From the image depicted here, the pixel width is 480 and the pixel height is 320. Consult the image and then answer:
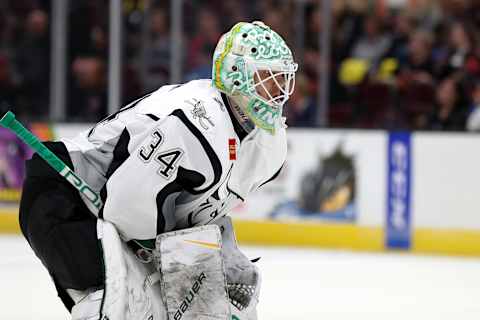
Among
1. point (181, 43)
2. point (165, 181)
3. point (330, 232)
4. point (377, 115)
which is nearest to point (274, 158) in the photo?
point (165, 181)

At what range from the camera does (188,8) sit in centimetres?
742

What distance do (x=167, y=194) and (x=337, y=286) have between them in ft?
8.33

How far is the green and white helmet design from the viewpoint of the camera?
2758 mm

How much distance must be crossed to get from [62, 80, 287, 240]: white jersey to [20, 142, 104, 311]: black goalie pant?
5 centimetres

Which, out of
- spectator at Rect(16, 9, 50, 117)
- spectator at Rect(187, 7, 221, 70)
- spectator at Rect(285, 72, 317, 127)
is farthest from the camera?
spectator at Rect(16, 9, 50, 117)

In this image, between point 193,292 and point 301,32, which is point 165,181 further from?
point 301,32

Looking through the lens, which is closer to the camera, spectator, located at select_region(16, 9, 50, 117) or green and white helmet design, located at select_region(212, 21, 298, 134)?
green and white helmet design, located at select_region(212, 21, 298, 134)

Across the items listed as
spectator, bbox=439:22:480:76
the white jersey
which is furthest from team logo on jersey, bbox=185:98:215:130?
spectator, bbox=439:22:480:76

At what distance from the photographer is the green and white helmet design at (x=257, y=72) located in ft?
9.05

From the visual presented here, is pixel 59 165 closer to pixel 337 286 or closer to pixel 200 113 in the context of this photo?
pixel 200 113

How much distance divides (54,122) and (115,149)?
179 inches

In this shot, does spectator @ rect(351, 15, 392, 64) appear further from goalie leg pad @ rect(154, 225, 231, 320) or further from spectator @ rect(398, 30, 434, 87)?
goalie leg pad @ rect(154, 225, 231, 320)

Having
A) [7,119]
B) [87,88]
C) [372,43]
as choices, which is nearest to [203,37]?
[87,88]

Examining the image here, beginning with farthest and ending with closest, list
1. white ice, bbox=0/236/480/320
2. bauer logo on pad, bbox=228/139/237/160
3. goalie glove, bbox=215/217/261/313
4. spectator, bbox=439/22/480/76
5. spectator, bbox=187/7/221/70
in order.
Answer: spectator, bbox=187/7/221/70 < spectator, bbox=439/22/480/76 < white ice, bbox=0/236/480/320 < goalie glove, bbox=215/217/261/313 < bauer logo on pad, bbox=228/139/237/160
